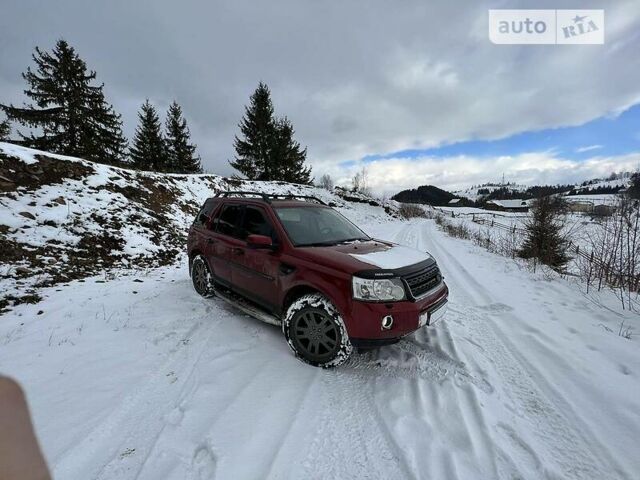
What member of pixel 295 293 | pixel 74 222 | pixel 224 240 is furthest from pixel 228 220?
pixel 74 222

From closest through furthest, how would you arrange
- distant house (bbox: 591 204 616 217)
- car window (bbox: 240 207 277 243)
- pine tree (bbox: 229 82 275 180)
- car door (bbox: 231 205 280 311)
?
car door (bbox: 231 205 280 311)
car window (bbox: 240 207 277 243)
distant house (bbox: 591 204 616 217)
pine tree (bbox: 229 82 275 180)

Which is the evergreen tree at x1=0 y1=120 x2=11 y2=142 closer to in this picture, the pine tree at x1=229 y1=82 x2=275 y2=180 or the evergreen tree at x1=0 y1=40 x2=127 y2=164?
the evergreen tree at x1=0 y1=40 x2=127 y2=164

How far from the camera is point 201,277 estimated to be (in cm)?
519

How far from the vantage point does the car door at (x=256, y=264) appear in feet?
12.0

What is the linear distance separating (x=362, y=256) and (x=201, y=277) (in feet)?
10.6

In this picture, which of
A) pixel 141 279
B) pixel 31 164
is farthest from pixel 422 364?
pixel 31 164

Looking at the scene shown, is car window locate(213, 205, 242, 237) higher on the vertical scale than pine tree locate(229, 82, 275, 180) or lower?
lower

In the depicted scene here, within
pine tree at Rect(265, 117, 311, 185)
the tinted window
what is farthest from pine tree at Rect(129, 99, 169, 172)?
the tinted window

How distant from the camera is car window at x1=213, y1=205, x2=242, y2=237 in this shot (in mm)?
4554

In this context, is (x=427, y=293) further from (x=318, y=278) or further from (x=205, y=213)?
(x=205, y=213)

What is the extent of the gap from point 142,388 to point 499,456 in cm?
306

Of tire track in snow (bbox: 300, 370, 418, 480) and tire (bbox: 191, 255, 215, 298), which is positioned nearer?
tire track in snow (bbox: 300, 370, 418, 480)

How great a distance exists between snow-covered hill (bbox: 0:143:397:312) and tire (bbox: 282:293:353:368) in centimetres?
462

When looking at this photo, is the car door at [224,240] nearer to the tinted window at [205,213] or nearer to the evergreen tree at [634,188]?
the tinted window at [205,213]
